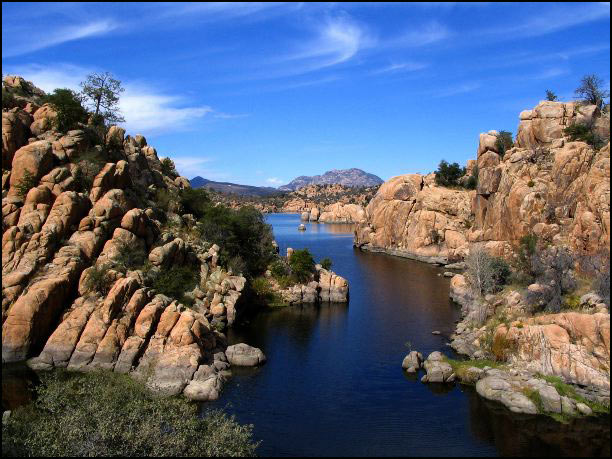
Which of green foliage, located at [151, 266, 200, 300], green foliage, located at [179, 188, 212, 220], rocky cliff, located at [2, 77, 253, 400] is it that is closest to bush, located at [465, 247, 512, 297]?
rocky cliff, located at [2, 77, 253, 400]

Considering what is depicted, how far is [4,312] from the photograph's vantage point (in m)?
36.0

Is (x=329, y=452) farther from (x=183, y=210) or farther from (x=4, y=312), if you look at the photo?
(x=183, y=210)

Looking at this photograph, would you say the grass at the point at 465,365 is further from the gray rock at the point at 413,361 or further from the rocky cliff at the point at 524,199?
the rocky cliff at the point at 524,199

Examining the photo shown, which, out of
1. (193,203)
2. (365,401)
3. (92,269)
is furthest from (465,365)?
(193,203)

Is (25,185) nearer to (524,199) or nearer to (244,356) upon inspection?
(244,356)

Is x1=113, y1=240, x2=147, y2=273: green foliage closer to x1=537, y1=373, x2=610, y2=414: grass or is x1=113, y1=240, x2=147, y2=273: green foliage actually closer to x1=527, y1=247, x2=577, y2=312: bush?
x1=537, y1=373, x2=610, y2=414: grass

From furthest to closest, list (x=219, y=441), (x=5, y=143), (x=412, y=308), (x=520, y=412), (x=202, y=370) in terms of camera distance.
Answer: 1. (x=412, y=308)
2. (x=5, y=143)
3. (x=202, y=370)
4. (x=520, y=412)
5. (x=219, y=441)

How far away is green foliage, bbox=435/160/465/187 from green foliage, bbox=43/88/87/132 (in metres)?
68.9

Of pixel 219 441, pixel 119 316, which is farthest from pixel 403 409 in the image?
pixel 119 316

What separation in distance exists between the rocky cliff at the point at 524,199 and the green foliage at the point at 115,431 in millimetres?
37615

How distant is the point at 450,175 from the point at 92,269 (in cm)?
7701

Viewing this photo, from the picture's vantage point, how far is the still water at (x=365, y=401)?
26359mm

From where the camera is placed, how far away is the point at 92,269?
Result: 3959cm

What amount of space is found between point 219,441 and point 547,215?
49.0 metres
